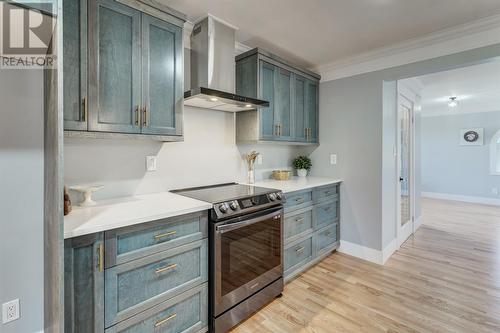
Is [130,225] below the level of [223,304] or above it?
above

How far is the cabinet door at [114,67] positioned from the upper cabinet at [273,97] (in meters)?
1.21

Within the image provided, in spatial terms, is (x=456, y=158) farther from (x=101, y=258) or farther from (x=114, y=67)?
(x=101, y=258)

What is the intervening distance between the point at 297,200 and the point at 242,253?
3.03 feet

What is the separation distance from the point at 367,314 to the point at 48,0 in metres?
2.92

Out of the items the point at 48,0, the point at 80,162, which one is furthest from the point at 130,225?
the point at 48,0

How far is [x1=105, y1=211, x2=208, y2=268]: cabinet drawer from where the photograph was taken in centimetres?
134

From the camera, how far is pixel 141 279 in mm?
1447

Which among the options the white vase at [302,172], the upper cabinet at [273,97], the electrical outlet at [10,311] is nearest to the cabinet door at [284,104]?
the upper cabinet at [273,97]

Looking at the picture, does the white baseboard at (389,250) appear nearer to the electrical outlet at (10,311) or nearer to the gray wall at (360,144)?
the gray wall at (360,144)

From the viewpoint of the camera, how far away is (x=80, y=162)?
179cm

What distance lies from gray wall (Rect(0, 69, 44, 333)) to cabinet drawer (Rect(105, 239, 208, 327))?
691 mm

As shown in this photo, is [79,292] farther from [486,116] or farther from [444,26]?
[486,116]

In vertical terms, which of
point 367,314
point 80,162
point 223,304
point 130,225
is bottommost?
point 367,314

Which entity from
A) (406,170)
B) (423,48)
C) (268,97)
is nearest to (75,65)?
(268,97)
